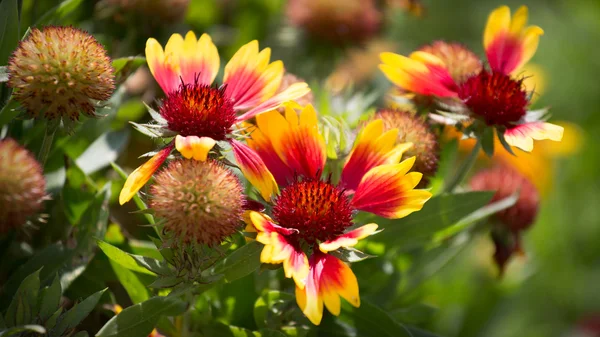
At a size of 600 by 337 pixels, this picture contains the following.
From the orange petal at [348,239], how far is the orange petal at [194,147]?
0.37ft

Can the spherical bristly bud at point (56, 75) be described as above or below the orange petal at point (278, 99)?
above

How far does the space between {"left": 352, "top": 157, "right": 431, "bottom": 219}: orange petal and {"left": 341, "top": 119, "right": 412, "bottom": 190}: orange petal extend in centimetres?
2

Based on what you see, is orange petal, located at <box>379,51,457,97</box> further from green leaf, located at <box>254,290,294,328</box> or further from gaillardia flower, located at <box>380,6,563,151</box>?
green leaf, located at <box>254,290,294,328</box>

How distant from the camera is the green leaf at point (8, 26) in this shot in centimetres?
63

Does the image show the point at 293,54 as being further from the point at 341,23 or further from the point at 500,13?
the point at 500,13

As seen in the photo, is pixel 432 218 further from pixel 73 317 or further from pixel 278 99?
pixel 73 317

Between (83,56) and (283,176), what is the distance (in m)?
0.20

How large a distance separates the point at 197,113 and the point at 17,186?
15 centimetres

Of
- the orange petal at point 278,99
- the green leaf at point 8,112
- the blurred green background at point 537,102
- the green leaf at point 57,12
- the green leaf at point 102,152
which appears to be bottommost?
the blurred green background at point 537,102

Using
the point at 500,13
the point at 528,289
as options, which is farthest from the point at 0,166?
the point at 528,289

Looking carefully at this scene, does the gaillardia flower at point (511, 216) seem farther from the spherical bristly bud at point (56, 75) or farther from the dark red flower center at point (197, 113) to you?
the spherical bristly bud at point (56, 75)

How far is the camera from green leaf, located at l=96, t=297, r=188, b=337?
540mm

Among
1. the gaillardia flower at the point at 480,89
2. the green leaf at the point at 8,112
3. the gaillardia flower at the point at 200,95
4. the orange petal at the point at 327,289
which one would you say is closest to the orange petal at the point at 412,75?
the gaillardia flower at the point at 480,89

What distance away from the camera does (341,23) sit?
3.56 feet
